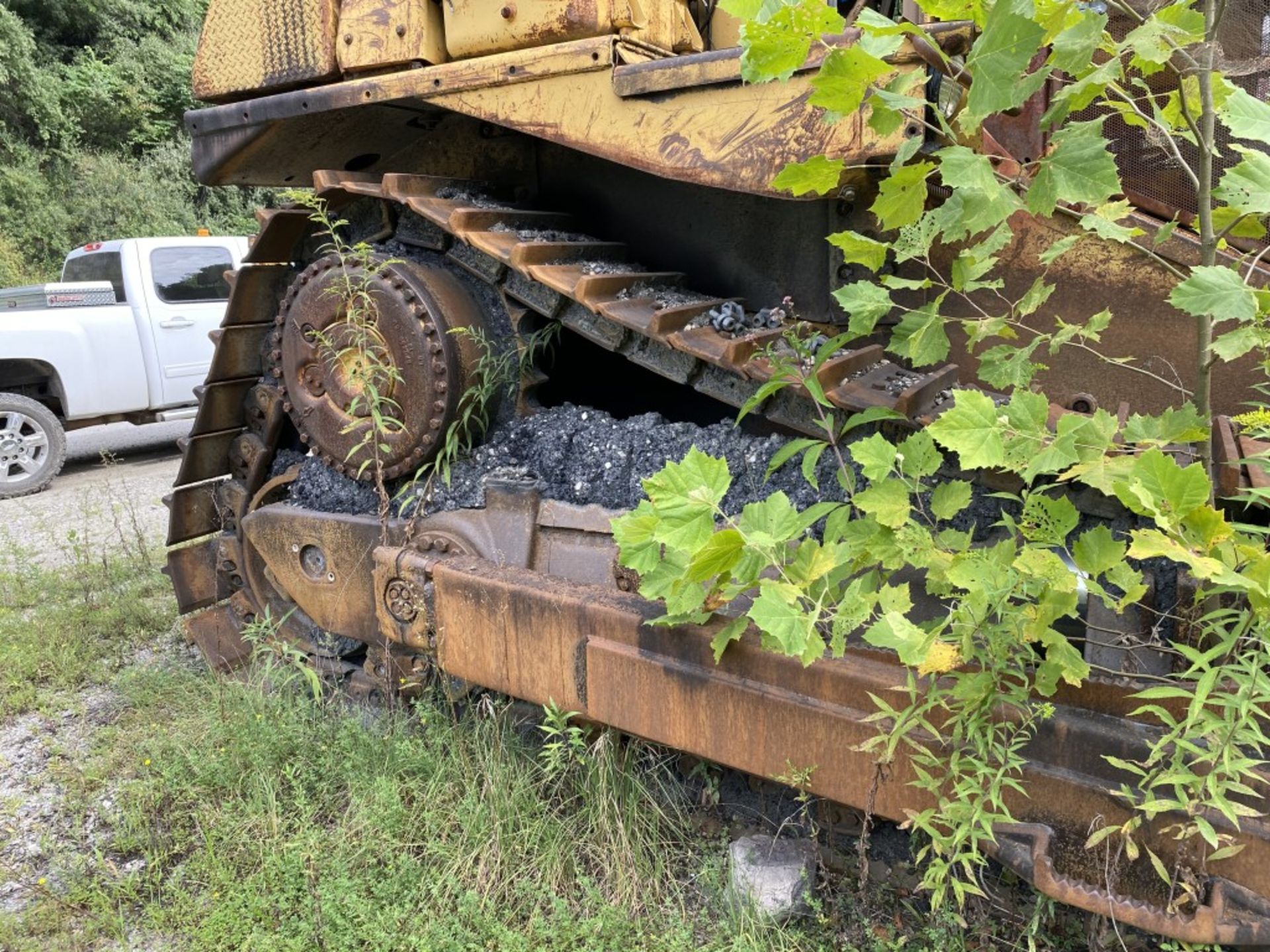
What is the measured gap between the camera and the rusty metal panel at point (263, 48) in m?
2.92

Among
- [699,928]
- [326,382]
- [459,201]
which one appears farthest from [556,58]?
[699,928]

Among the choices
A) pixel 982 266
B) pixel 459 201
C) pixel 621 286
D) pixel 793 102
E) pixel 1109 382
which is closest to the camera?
pixel 982 266

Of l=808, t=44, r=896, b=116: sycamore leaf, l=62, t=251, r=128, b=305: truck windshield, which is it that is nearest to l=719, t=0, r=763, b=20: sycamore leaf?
l=808, t=44, r=896, b=116: sycamore leaf

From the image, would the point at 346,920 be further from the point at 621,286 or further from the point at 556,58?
the point at 556,58

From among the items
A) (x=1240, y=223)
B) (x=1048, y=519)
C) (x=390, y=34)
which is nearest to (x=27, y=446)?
(x=390, y=34)

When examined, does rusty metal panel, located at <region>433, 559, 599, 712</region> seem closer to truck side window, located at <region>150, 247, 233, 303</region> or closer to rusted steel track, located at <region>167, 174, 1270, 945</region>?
rusted steel track, located at <region>167, 174, 1270, 945</region>

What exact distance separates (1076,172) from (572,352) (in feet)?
6.71

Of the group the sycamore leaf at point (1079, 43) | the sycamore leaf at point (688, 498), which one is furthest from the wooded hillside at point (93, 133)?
the sycamore leaf at point (1079, 43)

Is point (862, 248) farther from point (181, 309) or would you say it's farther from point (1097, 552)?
point (181, 309)

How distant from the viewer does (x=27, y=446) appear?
7.78 metres

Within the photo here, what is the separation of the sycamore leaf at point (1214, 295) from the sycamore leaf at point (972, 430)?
12.5 inches

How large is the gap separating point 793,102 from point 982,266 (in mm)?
657

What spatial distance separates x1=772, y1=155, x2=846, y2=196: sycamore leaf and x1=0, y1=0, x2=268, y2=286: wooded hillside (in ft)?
59.2

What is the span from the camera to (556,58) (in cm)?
248
